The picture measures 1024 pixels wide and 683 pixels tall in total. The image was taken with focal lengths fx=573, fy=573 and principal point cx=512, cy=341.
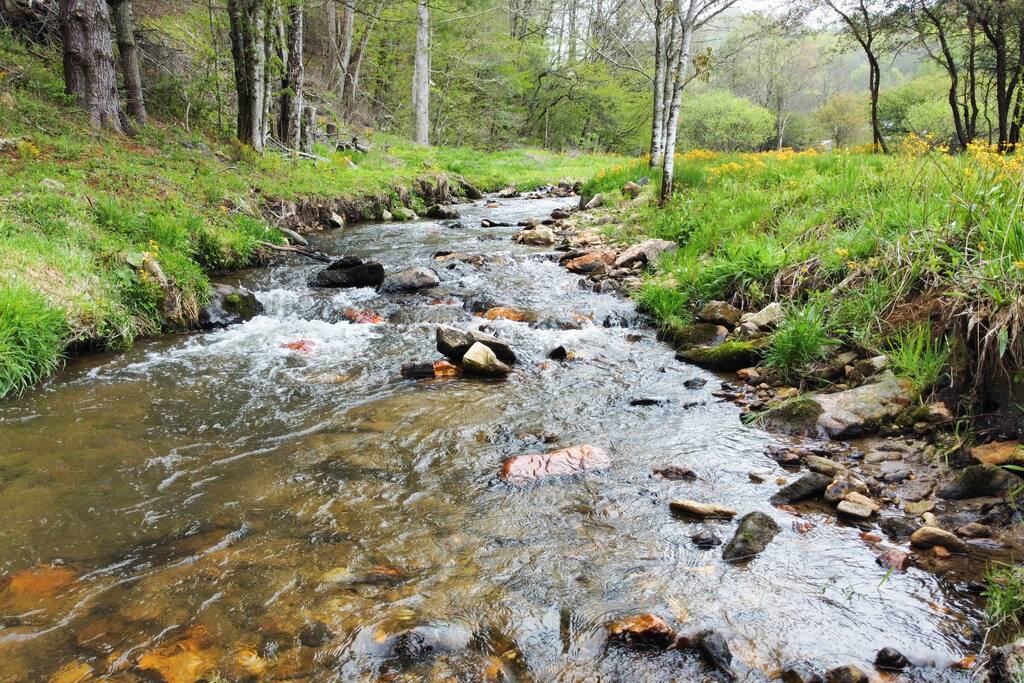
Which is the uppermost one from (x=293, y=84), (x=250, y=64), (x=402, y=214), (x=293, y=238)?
(x=293, y=84)

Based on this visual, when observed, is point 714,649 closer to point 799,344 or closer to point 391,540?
point 391,540

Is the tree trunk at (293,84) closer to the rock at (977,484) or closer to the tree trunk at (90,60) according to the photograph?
the tree trunk at (90,60)

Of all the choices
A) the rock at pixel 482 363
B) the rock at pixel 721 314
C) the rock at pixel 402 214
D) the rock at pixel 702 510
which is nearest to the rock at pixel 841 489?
the rock at pixel 702 510

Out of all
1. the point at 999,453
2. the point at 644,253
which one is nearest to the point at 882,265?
the point at 999,453

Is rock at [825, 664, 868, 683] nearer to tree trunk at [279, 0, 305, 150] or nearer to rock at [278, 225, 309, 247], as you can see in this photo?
rock at [278, 225, 309, 247]

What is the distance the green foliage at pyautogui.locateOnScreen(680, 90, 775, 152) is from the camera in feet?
188

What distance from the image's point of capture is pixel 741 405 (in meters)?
5.14

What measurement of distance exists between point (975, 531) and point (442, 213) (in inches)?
556

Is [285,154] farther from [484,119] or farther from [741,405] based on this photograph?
[484,119]

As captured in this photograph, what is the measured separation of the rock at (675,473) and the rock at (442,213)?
1255cm

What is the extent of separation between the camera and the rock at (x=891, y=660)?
232 centimetres

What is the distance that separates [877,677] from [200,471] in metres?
3.97

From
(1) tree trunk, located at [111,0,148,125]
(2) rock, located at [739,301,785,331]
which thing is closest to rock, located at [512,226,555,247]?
(2) rock, located at [739,301,785,331]

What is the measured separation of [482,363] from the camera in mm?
5844
